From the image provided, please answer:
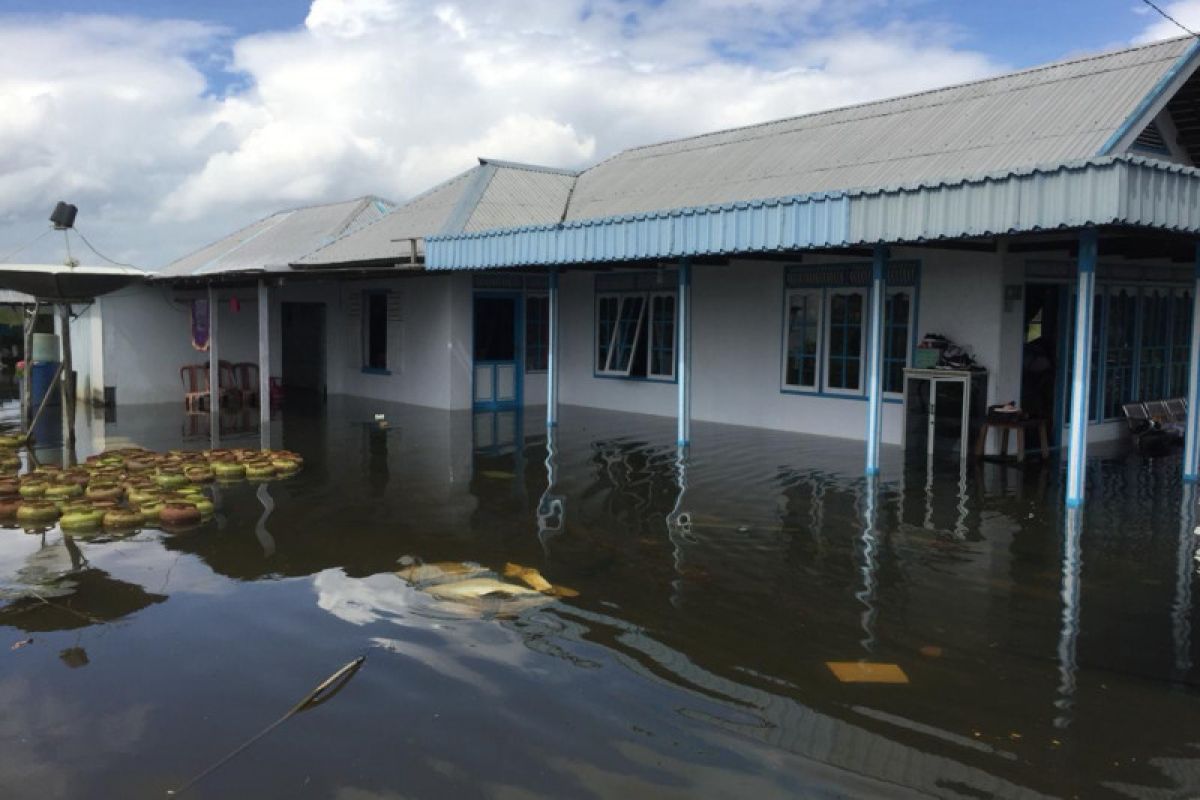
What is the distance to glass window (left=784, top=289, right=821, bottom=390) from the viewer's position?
13992 mm

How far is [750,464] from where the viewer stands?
38.3ft

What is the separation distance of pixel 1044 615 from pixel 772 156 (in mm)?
10356

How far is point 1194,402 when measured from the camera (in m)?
10.3

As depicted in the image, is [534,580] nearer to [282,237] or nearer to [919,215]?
[919,215]

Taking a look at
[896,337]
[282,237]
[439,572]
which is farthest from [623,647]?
[282,237]

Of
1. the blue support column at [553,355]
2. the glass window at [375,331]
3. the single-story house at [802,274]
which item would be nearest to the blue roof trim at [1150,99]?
the single-story house at [802,274]

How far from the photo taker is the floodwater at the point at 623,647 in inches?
165

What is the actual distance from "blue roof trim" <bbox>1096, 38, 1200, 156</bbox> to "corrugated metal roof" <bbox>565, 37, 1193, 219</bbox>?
77mm

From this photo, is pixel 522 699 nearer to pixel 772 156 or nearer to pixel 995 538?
pixel 995 538

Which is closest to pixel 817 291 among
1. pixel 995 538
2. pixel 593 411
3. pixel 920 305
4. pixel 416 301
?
pixel 920 305

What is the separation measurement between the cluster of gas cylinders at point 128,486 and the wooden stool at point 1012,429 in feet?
26.4

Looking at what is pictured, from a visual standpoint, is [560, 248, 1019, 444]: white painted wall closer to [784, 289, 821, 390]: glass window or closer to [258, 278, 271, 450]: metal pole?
[784, 289, 821, 390]: glass window

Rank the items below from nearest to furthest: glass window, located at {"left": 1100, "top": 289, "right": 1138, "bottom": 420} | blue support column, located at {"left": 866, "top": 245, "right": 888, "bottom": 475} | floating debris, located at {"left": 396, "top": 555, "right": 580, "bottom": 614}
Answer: floating debris, located at {"left": 396, "top": 555, "right": 580, "bottom": 614}, blue support column, located at {"left": 866, "top": 245, "right": 888, "bottom": 475}, glass window, located at {"left": 1100, "top": 289, "right": 1138, "bottom": 420}

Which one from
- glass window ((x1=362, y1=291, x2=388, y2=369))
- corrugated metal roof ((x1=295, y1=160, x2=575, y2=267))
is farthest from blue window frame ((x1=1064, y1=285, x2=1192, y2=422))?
glass window ((x1=362, y1=291, x2=388, y2=369))
